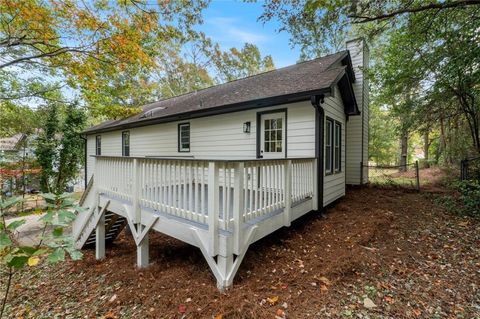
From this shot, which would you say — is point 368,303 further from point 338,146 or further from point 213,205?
point 338,146

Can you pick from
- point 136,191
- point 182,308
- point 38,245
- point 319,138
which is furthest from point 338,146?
point 38,245

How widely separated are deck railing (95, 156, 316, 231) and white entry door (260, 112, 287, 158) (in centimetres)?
104

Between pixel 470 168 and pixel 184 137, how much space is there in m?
9.49

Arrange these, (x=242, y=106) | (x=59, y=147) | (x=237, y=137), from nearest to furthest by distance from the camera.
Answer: (x=242, y=106) < (x=237, y=137) < (x=59, y=147)

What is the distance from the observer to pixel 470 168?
24.1 feet

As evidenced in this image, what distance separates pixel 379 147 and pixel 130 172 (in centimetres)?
1833

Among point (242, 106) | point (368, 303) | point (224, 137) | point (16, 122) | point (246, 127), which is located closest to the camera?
point (368, 303)

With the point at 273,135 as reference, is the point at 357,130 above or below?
above

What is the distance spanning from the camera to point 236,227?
9.75 ft

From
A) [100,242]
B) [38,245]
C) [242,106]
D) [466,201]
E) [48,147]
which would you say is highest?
[242,106]

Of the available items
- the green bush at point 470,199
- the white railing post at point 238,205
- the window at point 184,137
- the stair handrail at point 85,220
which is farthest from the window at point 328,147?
the stair handrail at point 85,220

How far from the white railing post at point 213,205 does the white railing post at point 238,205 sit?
23 cm

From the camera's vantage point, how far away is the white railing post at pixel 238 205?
2932mm

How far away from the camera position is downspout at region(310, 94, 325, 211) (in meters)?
5.02
